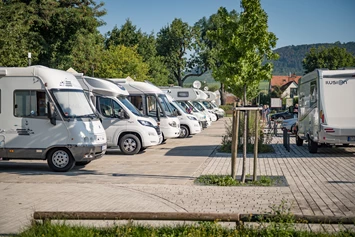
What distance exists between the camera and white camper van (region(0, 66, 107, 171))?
16.0m

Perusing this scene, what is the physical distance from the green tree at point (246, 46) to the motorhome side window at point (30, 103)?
5.25m

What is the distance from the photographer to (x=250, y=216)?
746 centimetres

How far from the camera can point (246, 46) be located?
Result: 1574cm

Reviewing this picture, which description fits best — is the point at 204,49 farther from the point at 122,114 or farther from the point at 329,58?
the point at 122,114

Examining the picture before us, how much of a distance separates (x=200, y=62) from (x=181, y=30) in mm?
7429

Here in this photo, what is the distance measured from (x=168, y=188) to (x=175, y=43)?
70011 mm

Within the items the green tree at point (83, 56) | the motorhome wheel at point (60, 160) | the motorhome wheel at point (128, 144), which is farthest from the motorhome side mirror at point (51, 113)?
the green tree at point (83, 56)

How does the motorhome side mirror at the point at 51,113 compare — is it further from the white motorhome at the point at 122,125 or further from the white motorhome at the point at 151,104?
the white motorhome at the point at 151,104

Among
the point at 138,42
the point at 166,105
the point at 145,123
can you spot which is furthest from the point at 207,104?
the point at 145,123

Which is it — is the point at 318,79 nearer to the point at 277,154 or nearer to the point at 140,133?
the point at 277,154

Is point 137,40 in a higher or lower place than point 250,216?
higher

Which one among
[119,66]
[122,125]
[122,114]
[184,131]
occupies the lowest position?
[184,131]

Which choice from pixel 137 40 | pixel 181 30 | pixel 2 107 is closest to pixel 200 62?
pixel 181 30

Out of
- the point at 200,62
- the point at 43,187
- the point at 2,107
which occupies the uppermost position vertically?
the point at 200,62
